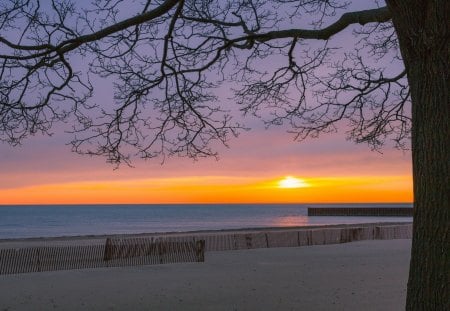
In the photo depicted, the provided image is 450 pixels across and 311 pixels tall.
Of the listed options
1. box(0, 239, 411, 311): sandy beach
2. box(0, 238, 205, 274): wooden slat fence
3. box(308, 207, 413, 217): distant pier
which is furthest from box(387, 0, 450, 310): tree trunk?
box(308, 207, 413, 217): distant pier

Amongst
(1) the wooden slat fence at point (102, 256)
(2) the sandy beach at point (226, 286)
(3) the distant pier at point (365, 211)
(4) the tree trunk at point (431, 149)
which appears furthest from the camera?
(3) the distant pier at point (365, 211)

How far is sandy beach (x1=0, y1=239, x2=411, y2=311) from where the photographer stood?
14008mm

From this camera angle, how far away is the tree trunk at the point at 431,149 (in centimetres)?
634

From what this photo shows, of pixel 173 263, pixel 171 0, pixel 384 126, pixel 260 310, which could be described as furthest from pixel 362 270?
pixel 171 0

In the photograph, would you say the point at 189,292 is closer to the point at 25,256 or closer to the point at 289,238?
the point at 25,256

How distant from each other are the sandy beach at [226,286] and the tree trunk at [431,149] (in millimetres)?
6977

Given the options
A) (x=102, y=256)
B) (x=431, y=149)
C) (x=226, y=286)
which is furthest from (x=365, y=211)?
(x=431, y=149)

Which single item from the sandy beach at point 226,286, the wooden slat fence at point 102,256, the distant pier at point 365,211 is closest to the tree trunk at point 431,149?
the sandy beach at point 226,286

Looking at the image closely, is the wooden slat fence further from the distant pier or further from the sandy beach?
the distant pier

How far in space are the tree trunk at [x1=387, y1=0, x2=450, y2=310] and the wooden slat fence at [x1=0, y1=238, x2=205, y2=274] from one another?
17337 mm

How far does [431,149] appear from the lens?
640 centimetres

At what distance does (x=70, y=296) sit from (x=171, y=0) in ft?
30.8

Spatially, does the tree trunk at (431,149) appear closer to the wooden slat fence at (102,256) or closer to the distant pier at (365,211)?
the wooden slat fence at (102,256)

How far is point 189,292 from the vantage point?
630 inches
